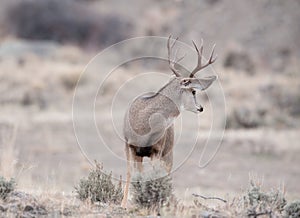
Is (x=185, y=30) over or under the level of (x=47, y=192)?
over

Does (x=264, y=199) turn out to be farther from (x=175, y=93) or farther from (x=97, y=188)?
(x=97, y=188)

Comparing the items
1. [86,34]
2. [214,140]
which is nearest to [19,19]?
[86,34]

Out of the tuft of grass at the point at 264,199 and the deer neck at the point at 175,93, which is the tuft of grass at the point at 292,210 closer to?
the tuft of grass at the point at 264,199

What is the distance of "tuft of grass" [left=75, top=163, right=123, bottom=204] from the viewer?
8.38 meters

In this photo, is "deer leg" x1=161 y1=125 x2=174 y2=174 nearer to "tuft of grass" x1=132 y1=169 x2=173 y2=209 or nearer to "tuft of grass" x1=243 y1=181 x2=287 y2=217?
"tuft of grass" x1=132 y1=169 x2=173 y2=209

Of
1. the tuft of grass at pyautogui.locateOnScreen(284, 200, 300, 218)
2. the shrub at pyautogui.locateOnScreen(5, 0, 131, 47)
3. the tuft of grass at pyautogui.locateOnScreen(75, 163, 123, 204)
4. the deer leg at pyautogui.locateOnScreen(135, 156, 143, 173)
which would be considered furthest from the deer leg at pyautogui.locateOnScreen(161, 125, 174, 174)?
the shrub at pyautogui.locateOnScreen(5, 0, 131, 47)

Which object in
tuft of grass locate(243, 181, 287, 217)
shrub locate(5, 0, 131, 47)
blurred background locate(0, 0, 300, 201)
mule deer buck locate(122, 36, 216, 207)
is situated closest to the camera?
tuft of grass locate(243, 181, 287, 217)

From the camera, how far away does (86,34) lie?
1912 inches

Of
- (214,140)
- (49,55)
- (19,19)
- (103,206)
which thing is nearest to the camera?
(103,206)

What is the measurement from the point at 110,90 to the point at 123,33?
21.0 meters

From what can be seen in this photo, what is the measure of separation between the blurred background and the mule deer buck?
2.12 ft

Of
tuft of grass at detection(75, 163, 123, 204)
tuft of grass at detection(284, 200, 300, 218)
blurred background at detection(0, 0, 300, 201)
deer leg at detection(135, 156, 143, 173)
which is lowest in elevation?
tuft of grass at detection(284, 200, 300, 218)

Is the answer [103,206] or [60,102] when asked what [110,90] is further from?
[103,206]

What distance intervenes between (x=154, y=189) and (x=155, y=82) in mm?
17374
